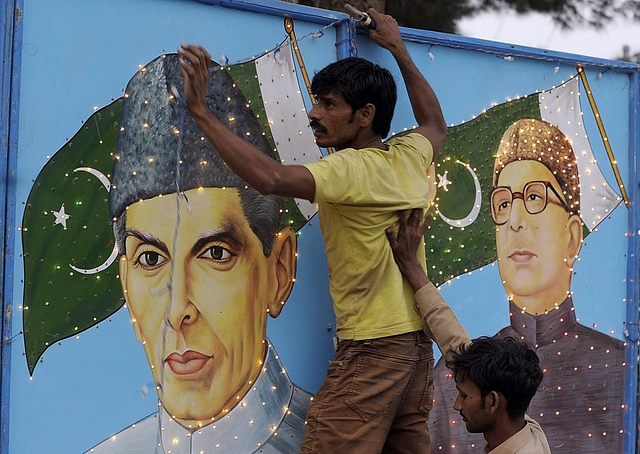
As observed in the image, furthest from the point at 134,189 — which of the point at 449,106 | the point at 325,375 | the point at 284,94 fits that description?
the point at 449,106

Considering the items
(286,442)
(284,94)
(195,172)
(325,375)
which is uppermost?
(284,94)

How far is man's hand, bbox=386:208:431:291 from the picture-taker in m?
3.07

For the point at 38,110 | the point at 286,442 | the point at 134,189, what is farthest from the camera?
the point at 286,442

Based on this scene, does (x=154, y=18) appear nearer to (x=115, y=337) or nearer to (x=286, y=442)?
(x=115, y=337)

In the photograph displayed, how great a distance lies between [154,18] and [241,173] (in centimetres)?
78

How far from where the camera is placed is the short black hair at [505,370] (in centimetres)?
266

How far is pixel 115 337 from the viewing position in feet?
9.76

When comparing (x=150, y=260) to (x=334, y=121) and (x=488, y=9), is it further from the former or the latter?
(x=488, y=9)

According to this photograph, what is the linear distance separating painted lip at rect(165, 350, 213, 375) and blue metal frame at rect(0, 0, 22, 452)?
53cm

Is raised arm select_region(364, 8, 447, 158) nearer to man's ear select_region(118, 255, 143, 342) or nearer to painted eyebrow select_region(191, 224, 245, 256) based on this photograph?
painted eyebrow select_region(191, 224, 245, 256)

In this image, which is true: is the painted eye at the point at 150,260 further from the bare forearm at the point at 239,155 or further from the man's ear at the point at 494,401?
the man's ear at the point at 494,401

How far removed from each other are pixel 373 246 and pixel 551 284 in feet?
4.51

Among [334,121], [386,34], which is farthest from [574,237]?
[334,121]

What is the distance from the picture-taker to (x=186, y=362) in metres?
3.10
